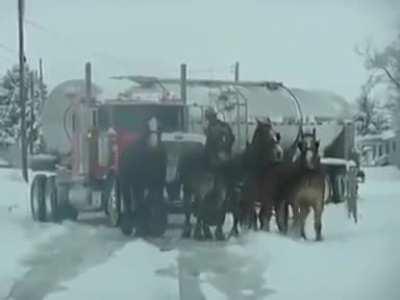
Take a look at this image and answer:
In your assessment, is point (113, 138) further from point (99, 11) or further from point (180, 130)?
point (99, 11)

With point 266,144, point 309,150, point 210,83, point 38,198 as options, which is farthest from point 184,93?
point 38,198

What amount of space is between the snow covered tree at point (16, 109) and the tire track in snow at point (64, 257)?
0.25 m

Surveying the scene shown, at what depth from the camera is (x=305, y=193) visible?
6.28 ft

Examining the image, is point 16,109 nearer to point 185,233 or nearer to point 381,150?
point 185,233

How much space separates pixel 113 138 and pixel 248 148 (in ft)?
1.10

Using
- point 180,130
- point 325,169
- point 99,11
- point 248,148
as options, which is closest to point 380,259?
point 325,169

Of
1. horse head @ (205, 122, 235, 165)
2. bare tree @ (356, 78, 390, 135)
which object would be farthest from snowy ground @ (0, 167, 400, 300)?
horse head @ (205, 122, 235, 165)

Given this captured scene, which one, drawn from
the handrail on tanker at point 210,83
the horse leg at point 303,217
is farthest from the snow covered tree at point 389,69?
the horse leg at point 303,217

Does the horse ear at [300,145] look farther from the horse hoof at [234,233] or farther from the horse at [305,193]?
the horse hoof at [234,233]

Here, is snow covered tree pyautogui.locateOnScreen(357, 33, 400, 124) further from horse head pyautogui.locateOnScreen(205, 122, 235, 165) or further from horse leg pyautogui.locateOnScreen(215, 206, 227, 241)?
horse leg pyautogui.locateOnScreen(215, 206, 227, 241)

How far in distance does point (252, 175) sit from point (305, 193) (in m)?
0.15

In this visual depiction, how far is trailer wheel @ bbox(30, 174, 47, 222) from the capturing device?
72.5 inches

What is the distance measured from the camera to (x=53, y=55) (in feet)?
6.11

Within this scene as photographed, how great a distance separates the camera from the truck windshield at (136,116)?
183cm
